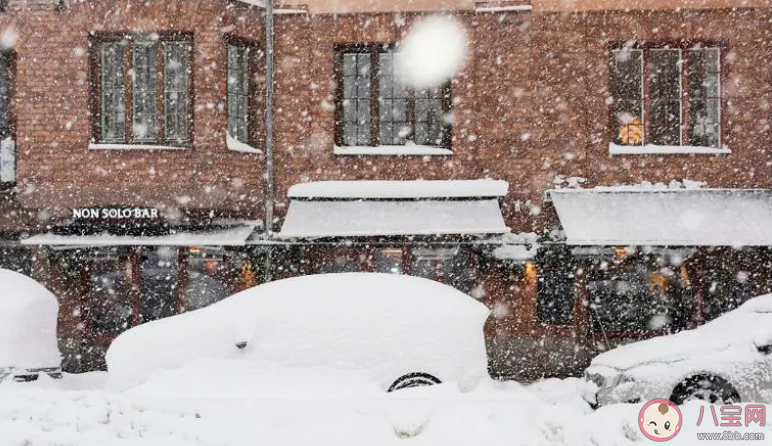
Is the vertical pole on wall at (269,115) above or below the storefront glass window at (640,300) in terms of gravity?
above

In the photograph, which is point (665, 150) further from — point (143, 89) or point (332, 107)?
point (143, 89)

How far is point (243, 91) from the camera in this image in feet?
42.9

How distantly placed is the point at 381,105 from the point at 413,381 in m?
7.33

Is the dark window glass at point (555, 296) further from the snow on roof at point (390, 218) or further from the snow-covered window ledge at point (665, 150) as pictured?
the snow-covered window ledge at point (665, 150)

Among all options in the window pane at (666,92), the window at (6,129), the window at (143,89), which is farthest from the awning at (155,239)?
the window pane at (666,92)

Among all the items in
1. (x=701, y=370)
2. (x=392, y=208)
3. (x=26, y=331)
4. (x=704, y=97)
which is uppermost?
(x=704, y=97)

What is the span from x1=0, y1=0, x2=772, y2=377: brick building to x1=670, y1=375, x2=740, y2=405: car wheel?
171 inches

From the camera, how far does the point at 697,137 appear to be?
13.1 m

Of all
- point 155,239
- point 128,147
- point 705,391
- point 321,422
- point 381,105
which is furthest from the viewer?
point 381,105

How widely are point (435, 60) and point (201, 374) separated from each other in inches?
321

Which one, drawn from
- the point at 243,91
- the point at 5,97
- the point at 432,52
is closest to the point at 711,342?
the point at 432,52

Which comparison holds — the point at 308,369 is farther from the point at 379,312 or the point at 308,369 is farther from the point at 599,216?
the point at 599,216

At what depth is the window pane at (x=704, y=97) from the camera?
13.0 metres

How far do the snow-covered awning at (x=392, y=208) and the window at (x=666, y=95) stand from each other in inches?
112
